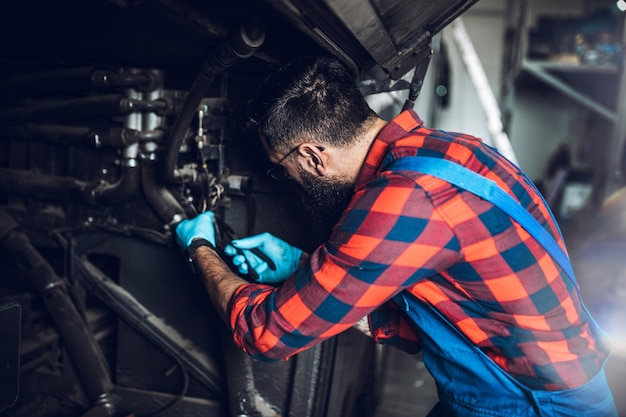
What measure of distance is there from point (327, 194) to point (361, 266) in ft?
1.02

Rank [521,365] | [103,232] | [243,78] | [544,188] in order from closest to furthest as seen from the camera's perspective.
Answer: [521,365], [243,78], [103,232], [544,188]

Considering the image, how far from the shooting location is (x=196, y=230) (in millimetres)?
1289

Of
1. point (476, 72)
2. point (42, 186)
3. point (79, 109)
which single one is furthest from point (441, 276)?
point (476, 72)

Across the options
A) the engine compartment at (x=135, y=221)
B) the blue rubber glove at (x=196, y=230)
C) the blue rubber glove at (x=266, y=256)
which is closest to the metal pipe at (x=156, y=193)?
the engine compartment at (x=135, y=221)

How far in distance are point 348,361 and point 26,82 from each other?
124 cm

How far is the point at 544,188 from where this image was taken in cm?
412

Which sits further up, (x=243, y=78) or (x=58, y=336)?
(x=243, y=78)

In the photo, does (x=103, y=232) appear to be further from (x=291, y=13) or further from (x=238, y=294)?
(x=291, y=13)

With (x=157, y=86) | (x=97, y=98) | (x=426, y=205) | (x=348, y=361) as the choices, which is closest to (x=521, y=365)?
(x=426, y=205)

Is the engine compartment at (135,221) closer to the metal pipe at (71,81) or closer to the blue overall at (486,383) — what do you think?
the metal pipe at (71,81)

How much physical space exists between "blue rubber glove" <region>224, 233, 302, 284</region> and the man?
0.14m

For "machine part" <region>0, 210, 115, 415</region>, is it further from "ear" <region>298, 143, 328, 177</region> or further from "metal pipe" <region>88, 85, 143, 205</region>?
"ear" <region>298, 143, 328, 177</region>

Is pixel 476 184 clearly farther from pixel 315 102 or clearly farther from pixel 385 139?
pixel 315 102

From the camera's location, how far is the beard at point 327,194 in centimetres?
116
